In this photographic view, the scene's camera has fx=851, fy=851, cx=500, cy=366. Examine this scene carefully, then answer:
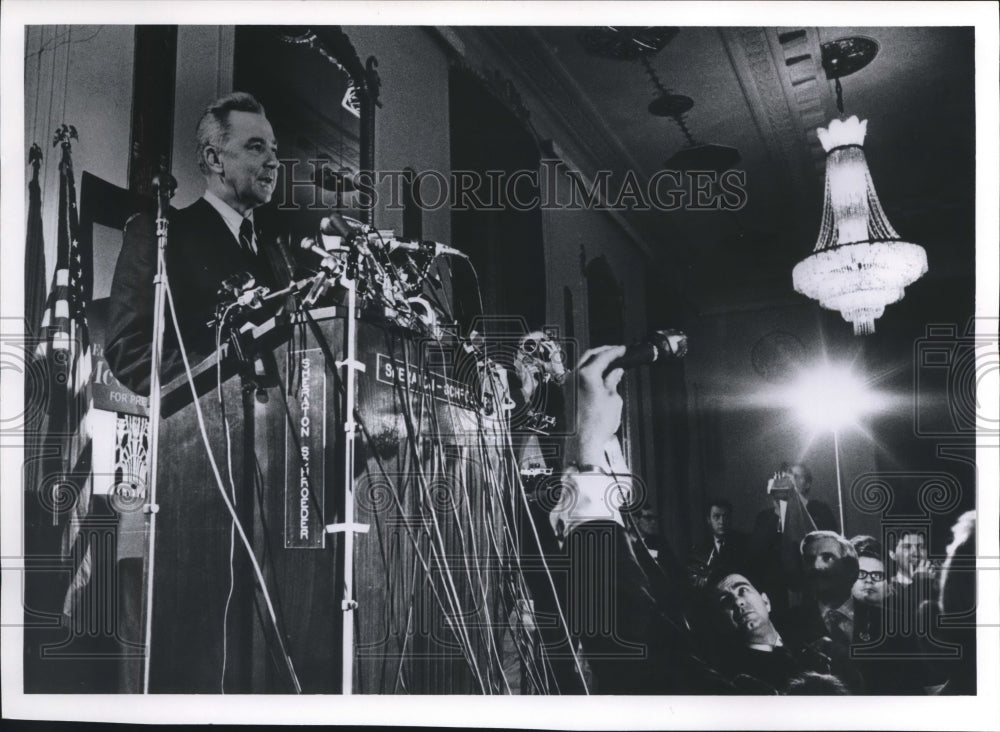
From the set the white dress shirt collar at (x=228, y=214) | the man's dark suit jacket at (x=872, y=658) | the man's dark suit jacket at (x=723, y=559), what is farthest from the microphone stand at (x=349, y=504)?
the man's dark suit jacket at (x=872, y=658)

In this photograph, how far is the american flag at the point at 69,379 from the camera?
8.61 ft

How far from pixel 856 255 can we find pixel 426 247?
4.52ft

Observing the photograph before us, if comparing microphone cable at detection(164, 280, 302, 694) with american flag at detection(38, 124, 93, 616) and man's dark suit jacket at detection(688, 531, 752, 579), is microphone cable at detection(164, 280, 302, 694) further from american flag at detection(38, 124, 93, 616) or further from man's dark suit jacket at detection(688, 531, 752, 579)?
man's dark suit jacket at detection(688, 531, 752, 579)

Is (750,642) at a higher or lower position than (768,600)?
lower

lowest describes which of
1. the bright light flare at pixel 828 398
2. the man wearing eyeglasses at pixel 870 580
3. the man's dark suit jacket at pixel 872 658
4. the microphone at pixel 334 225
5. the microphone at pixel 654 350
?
the man's dark suit jacket at pixel 872 658

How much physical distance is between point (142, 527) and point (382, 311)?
38.6 inches

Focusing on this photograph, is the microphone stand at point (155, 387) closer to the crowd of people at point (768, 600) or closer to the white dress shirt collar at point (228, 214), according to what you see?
the white dress shirt collar at point (228, 214)

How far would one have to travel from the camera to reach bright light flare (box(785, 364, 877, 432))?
2699 mm

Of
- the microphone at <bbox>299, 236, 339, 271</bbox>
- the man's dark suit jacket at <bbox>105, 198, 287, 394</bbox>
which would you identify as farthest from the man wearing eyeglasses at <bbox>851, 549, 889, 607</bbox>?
the man's dark suit jacket at <bbox>105, 198, 287, 394</bbox>

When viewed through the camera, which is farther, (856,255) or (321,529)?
(856,255)

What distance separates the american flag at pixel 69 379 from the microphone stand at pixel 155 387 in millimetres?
200

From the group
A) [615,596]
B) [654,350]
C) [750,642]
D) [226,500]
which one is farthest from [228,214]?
[750,642]

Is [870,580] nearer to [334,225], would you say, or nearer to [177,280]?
[334,225]

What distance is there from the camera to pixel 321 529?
2.58 meters
